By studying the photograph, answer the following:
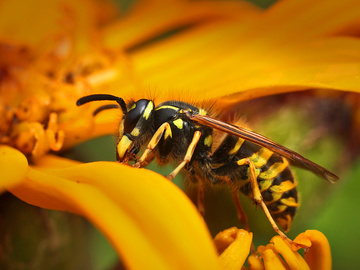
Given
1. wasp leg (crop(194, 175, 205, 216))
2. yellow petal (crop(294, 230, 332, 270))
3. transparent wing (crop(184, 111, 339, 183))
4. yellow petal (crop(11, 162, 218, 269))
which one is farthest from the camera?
wasp leg (crop(194, 175, 205, 216))

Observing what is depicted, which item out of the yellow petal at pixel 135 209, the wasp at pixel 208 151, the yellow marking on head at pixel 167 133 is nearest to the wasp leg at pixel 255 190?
the wasp at pixel 208 151

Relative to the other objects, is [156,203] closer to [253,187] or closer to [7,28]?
[253,187]

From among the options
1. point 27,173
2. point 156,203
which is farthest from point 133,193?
point 27,173

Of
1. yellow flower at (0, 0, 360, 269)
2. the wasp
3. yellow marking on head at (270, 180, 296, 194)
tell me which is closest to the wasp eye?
the wasp

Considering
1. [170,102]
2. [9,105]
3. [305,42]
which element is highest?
[305,42]

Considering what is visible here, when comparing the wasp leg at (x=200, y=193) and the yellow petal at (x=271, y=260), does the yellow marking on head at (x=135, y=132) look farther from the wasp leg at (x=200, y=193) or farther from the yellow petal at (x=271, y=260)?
the yellow petal at (x=271, y=260)

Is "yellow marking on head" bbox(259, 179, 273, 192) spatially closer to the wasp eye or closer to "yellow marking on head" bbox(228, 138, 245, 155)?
"yellow marking on head" bbox(228, 138, 245, 155)

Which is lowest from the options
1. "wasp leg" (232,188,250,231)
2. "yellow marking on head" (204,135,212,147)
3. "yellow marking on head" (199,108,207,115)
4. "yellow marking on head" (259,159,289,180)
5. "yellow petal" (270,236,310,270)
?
"wasp leg" (232,188,250,231)
